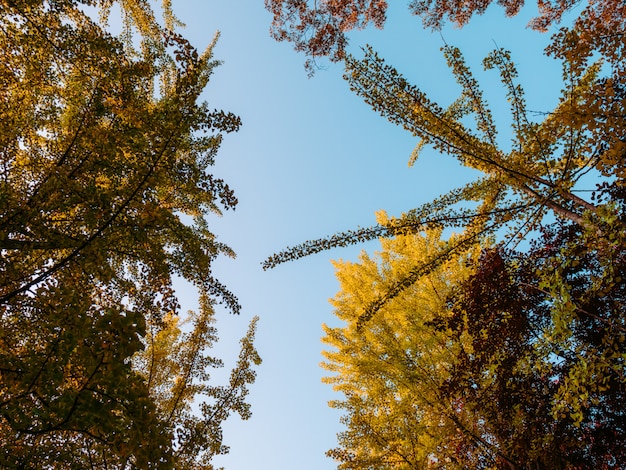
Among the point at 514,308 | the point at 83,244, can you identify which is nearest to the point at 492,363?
the point at 514,308

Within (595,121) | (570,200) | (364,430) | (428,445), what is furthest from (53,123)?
(428,445)

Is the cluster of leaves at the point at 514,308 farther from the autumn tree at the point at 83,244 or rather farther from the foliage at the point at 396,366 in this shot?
the autumn tree at the point at 83,244

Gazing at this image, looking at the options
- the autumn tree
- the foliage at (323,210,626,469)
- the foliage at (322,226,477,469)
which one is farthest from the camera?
the foliage at (322,226,477,469)

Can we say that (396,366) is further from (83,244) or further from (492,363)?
(83,244)

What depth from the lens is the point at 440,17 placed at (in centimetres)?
685

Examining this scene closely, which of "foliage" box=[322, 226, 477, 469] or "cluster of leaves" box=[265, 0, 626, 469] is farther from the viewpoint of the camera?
"foliage" box=[322, 226, 477, 469]

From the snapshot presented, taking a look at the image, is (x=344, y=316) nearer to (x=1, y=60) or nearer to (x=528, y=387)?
(x=528, y=387)

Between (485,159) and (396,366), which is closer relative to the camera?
(485,159)

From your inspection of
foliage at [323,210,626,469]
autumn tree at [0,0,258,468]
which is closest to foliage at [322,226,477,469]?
foliage at [323,210,626,469]

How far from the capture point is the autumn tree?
145 centimetres

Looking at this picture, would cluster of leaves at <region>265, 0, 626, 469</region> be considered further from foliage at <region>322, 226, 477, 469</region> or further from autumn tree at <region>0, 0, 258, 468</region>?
autumn tree at <region>0, 0, 258, 468</region>

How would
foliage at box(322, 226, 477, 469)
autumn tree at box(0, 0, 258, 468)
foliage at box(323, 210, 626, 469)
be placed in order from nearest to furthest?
autumn tree at box(0, 0, 258, 468) → foliage at box(323, 210, 626, 469) → foliage at box(322, 226, 477, 469)

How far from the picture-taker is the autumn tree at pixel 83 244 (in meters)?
1.45

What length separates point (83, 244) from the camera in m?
2.04
